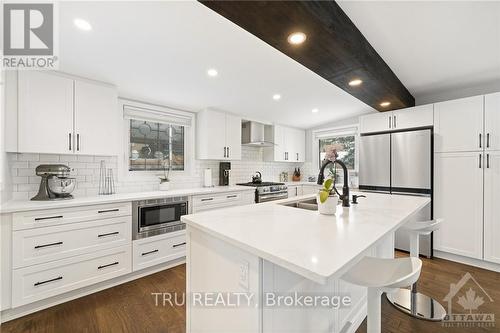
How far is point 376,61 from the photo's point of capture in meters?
2.22

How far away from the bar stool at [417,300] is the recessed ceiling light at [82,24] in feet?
10.5

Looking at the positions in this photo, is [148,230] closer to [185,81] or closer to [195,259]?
[195,259]

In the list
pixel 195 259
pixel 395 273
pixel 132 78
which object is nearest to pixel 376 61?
pixel 395 273

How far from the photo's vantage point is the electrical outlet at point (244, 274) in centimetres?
107

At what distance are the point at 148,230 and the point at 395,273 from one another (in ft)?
8.01

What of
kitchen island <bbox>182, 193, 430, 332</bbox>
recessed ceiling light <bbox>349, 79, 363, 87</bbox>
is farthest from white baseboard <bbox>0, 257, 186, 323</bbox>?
recessed ceiling light <bbox>349, 79, 363, 87</bbox>

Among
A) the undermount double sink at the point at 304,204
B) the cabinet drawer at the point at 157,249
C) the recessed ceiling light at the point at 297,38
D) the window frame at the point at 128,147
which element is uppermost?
the recessed ceiling light at the point at 297,38

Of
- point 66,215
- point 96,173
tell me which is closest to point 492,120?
point 66,215

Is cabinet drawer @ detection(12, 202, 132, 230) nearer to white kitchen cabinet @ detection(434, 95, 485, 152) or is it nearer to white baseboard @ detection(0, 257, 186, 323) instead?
white baseboard @ detection(0, 257, 186, 323)

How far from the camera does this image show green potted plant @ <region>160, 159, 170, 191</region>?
10.5ft

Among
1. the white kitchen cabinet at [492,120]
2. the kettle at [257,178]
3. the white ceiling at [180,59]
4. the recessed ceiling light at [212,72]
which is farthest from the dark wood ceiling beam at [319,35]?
the kettle at [257,178]

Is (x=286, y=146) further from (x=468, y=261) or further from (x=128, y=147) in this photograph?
(x=468, y=261)

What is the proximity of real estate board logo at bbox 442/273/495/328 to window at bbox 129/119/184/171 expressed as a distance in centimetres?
365

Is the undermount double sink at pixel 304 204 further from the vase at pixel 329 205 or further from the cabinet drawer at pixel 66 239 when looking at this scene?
the cabinet drawer at pixel 66 239
